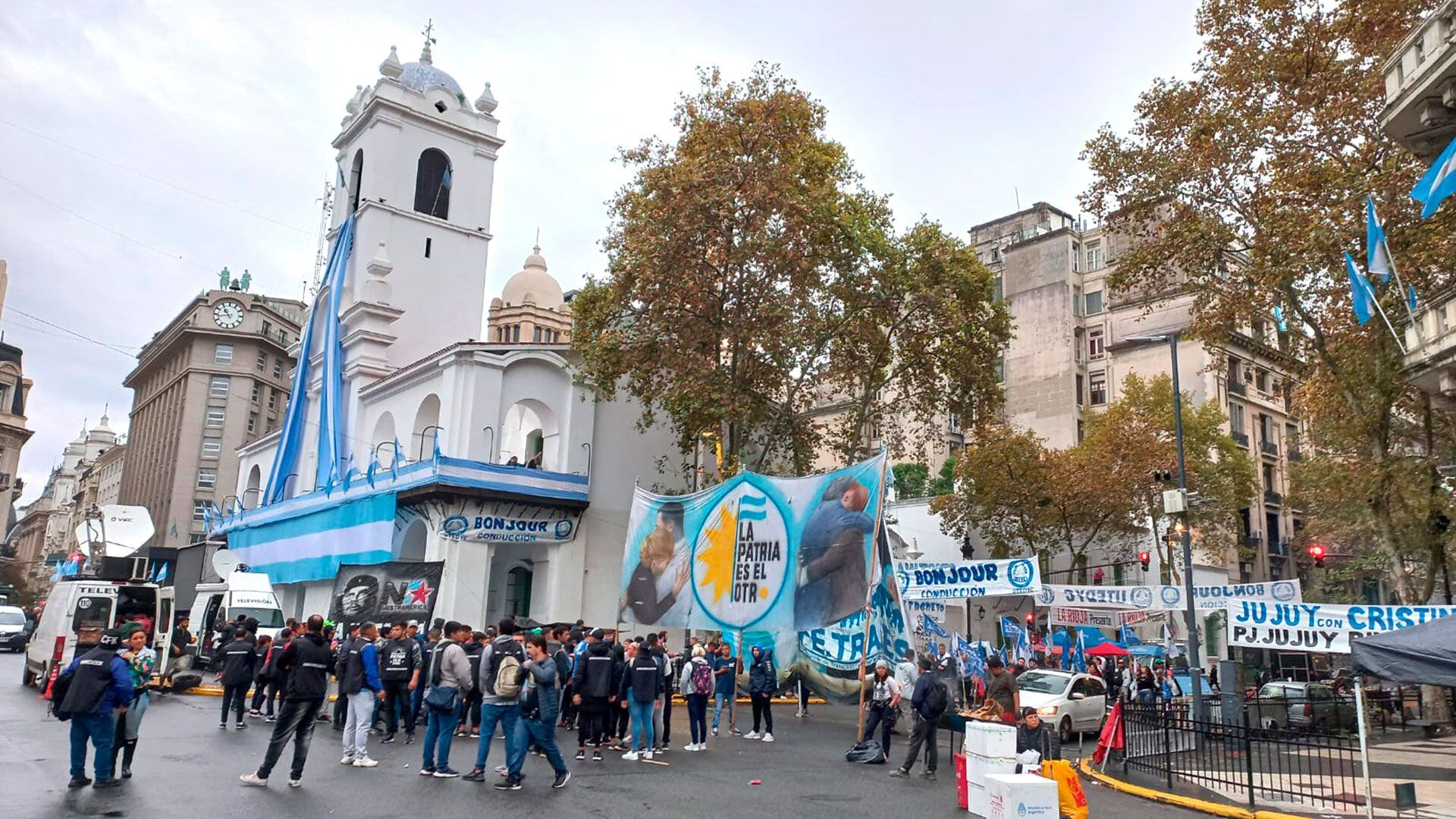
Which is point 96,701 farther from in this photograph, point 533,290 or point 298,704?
point 533,290

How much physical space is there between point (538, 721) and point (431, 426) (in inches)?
879

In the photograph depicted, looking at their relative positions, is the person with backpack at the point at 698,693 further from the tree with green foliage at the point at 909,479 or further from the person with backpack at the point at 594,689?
the tree with green foliage at the point at 909,479

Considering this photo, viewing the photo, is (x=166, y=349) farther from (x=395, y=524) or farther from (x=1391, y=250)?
(x=1391, y=250)

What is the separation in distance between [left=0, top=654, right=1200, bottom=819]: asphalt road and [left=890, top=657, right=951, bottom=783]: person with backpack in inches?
11.7

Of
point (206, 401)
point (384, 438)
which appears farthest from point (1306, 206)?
point (206, 401)

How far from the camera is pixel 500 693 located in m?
11.4

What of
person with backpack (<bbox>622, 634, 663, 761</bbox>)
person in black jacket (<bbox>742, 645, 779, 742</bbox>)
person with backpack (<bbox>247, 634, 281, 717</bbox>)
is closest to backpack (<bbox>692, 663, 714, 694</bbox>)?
person with backpack (<bbox>622, 634, 663, 761</bbox>)

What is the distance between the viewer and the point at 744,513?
22406 mm

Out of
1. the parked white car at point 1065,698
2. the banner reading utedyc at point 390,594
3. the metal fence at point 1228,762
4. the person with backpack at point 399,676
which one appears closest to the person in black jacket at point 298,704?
the person with backpack at point 399,676

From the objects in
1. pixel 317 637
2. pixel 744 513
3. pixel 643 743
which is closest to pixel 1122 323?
pixel 744 513

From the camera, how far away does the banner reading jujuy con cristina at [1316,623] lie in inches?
654

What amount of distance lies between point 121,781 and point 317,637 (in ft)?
7.64

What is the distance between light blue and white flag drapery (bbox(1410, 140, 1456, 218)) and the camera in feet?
47.1

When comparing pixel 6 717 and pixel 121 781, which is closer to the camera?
pixel 121 781
